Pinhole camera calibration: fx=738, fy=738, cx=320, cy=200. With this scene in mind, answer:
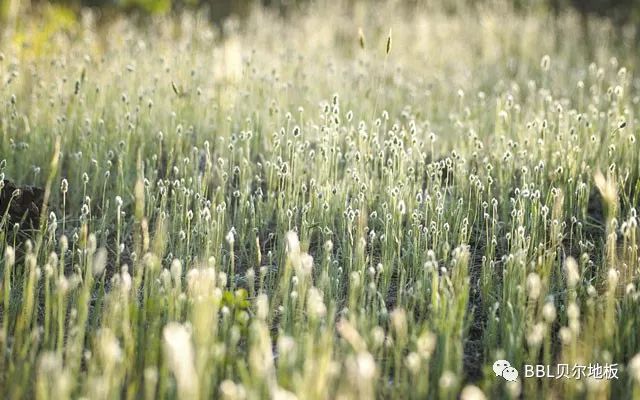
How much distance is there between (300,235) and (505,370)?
1424 millimetres

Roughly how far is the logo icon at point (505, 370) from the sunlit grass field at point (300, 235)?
4cm

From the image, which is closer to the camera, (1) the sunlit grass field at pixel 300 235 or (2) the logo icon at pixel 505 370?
(1) the sunlit grass field at pixel 300 235

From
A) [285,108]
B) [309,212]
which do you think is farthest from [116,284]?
[285,108]

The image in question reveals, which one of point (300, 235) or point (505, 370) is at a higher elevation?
point (300, 235)

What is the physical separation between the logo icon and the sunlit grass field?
1.4 inches

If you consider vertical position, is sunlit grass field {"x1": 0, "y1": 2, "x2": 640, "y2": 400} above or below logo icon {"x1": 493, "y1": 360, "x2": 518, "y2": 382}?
above

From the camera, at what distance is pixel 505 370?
9.55 ft

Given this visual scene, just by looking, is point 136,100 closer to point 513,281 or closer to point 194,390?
point 513,281

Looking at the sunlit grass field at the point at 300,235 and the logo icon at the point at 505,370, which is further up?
the sunlit grass field at the point at 300,235

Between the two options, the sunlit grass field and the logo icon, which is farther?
the logo icon

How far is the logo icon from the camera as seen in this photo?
9.45 ft

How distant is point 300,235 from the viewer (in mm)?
3957

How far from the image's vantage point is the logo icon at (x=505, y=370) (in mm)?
2879

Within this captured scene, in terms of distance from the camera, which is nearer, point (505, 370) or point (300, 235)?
point (505, 370)
